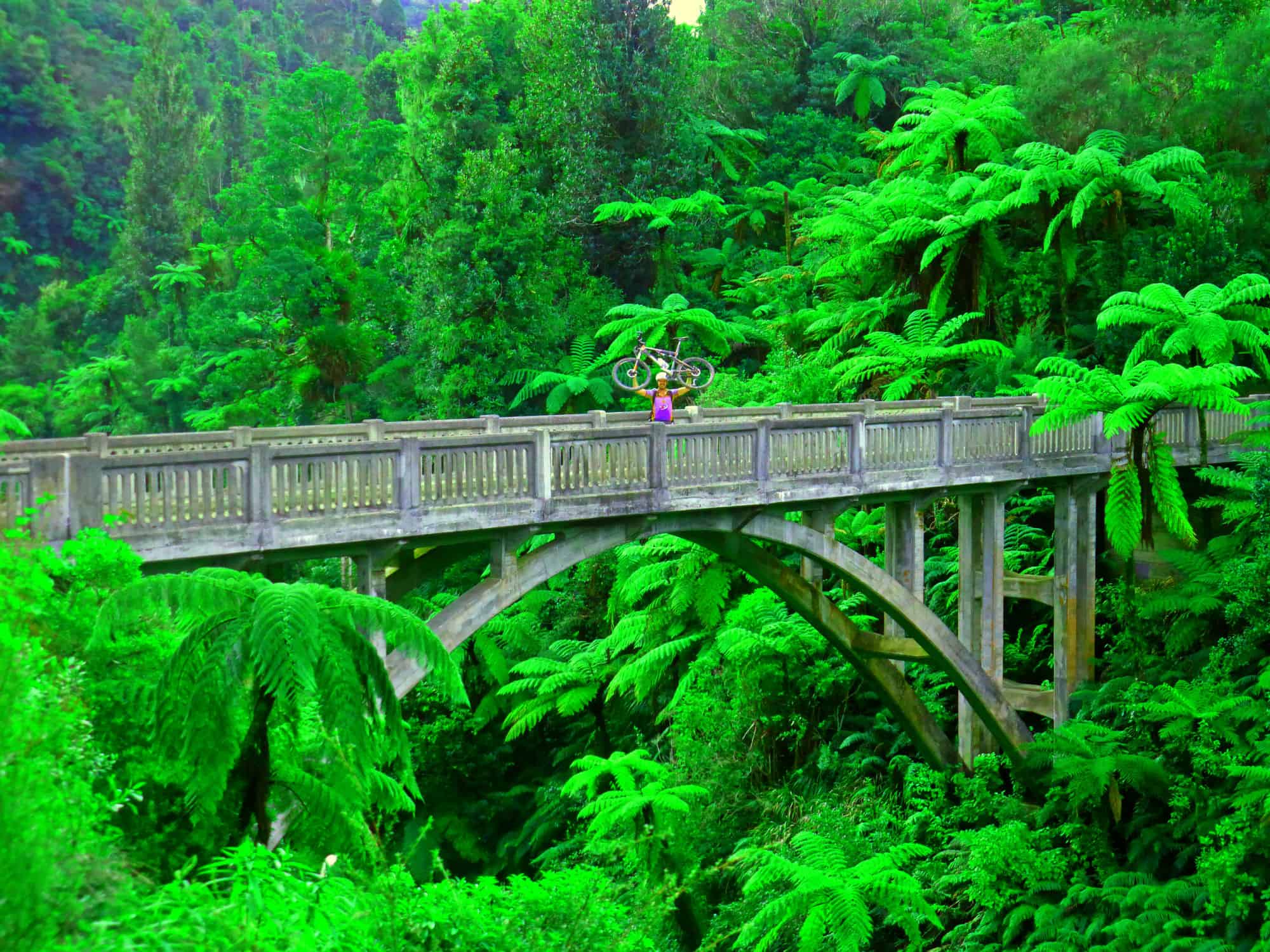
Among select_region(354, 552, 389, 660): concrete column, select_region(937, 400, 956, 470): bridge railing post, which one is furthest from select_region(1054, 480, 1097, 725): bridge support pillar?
select_region(354, 552, 389, 660): concrete column

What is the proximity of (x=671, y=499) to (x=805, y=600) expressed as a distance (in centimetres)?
365

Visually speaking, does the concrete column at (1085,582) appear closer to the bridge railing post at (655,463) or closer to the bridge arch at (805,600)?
the bridge arch at (805,600)

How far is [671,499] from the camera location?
12.5 metres

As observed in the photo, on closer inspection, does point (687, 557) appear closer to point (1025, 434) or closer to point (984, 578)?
point (984, 578)

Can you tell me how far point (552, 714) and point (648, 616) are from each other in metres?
5.11

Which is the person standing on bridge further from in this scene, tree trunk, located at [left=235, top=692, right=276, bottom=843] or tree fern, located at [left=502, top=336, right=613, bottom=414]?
tree fern, located at [left=502, top=336, right=613, bottom=414]

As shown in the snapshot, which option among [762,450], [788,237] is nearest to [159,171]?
[788,237]

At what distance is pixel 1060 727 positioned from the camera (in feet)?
50.7

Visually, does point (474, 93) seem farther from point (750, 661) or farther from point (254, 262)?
point (750, 661)

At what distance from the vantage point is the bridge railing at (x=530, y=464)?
9.19m

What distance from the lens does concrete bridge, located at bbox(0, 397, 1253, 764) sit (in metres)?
9.58

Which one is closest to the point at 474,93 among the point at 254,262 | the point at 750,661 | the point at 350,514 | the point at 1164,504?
the point at 254,262

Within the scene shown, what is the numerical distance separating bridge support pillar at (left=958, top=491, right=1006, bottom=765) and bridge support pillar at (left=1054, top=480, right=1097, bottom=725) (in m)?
0.80

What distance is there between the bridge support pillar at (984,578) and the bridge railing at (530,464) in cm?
64
